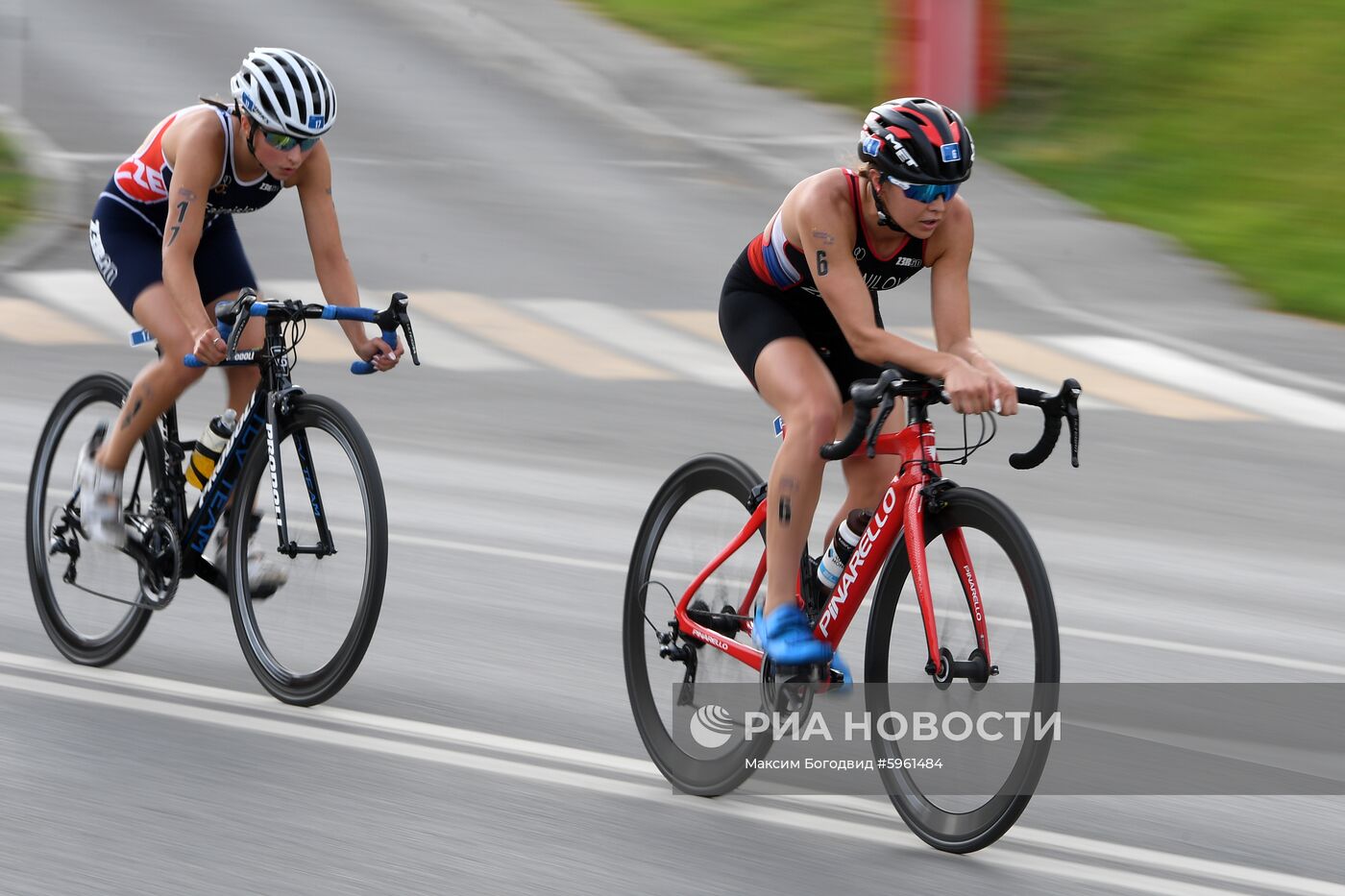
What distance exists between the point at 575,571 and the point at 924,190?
144 inches

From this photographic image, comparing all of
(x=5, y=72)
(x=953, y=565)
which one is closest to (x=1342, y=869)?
(x=953, y=565)

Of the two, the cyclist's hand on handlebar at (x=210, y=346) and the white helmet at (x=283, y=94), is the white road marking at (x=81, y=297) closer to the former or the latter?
the cyclist's hand on handlebar at (x=210, y=346)

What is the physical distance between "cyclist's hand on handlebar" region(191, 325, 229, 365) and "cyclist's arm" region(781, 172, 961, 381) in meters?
1.93

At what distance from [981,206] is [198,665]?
1245 centimetres

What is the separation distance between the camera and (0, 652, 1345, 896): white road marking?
4.63 m

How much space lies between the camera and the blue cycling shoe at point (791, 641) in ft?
16.5

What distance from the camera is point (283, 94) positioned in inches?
222

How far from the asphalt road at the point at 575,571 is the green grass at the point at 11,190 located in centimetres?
46

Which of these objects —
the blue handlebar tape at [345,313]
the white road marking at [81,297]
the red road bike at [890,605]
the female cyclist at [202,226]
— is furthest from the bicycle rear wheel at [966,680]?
the white road marking at [81,297]

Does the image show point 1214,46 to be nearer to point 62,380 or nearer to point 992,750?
point 62,380

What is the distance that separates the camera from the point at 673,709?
5.58m

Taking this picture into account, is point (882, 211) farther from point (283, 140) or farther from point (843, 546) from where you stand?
point (283, 140)

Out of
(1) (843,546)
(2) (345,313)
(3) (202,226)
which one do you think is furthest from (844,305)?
(3) (202,226)

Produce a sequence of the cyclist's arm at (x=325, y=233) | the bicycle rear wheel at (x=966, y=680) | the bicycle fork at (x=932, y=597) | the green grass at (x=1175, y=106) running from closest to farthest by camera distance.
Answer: the bicycle rear wheel at (x=966, y=680) < the bicycle fork at (x=932, y=597) < the cyclist's arm at (x=325, y=233) < the green grass at (x=1175, y=106)
